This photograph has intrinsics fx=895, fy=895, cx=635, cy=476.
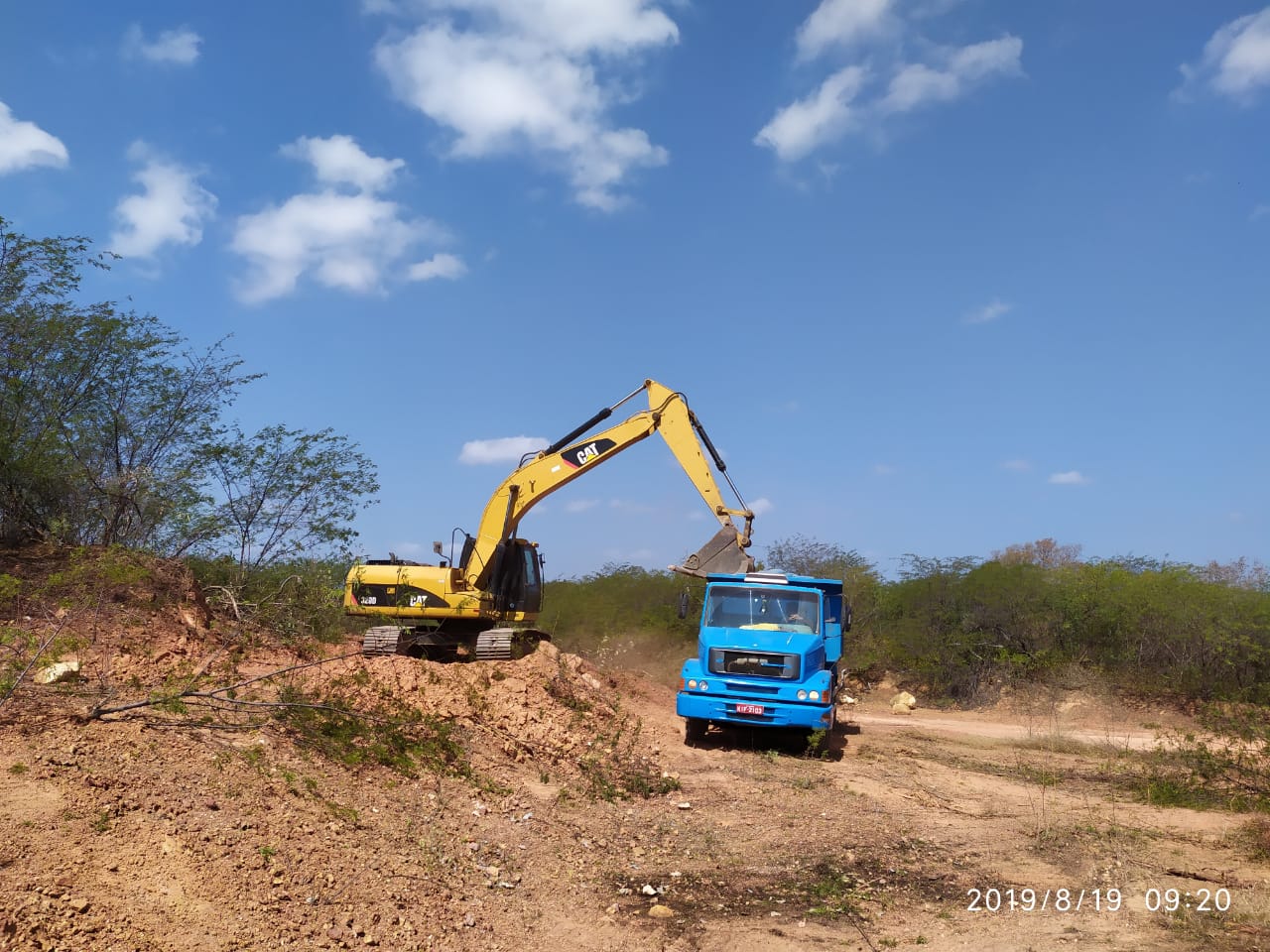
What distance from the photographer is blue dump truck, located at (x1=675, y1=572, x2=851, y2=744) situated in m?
12.2

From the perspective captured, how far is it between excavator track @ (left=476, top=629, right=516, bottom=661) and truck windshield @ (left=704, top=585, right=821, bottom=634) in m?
3.13

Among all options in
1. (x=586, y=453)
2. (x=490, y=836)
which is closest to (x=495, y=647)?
(x=586, y=453)

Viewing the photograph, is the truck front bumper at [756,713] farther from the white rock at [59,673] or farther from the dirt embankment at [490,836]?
the white rock at [59,673]

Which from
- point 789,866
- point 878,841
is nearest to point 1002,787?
point 878,841

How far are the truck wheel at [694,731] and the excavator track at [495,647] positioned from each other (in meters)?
2.97

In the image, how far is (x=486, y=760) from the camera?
948 cm

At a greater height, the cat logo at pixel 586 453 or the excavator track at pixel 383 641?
the cat logo at pixel 586 453

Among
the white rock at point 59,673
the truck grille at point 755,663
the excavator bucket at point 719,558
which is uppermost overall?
the excavator bucket at point 719,558

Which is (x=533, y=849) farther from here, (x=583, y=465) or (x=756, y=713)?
(x=583, y=465)

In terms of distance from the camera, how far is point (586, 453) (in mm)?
15438

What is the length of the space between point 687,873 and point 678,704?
17.3 ft

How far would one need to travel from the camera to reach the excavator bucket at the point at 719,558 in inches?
557
